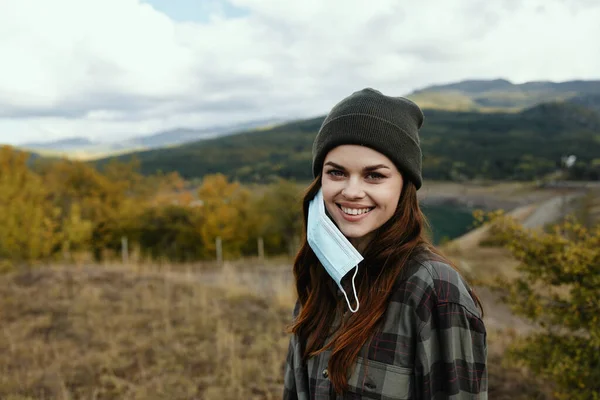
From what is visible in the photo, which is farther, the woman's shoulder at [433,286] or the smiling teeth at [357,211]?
the smiling teeth at [357,211]

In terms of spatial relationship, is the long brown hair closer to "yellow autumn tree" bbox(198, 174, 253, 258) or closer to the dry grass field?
the dry grass field

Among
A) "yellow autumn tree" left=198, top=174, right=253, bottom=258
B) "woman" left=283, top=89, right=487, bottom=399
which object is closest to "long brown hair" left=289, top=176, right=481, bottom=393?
"woman" left=283, top=89, right=487, bottom=399

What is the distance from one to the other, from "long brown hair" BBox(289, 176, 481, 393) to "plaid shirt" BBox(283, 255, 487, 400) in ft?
0.12

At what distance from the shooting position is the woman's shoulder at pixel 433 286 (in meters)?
1.25

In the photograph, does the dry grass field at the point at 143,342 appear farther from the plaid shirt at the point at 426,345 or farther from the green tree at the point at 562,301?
the plaid shirt at the point at 426,345

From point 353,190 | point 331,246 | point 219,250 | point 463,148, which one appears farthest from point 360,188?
point 463,148

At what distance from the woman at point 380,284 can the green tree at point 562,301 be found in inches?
88.5

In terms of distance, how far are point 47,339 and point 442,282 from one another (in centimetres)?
591

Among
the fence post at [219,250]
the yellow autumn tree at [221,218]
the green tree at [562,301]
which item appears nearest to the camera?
the green tree at [562,301]

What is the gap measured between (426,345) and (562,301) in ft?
8.94

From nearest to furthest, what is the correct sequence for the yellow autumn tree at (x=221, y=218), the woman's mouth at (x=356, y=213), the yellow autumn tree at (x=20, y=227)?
the woman's mouth at (x=356, y=213)
the yellow autumn tree at (x=20, y=227)
the yellow autumn tree at (x=221, y=218)

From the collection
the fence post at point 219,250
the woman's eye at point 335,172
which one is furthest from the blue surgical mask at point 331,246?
the fence post at point 219,250

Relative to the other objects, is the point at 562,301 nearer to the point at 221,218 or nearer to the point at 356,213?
the point at 356,213

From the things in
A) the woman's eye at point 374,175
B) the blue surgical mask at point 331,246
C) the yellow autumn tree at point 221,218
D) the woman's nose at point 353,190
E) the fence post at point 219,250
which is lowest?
the fence post at point 219,250
